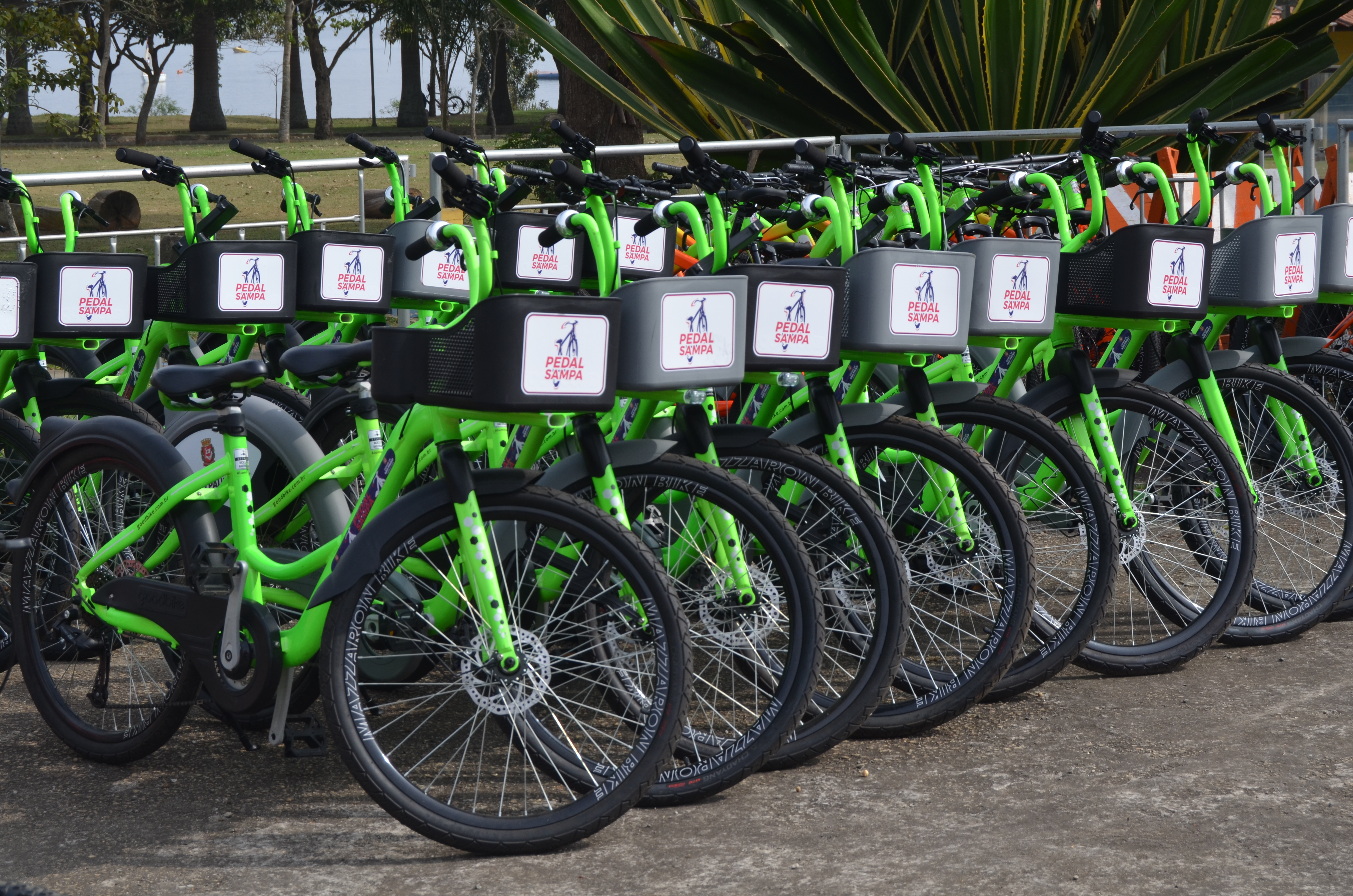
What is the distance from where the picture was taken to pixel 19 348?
4.75m

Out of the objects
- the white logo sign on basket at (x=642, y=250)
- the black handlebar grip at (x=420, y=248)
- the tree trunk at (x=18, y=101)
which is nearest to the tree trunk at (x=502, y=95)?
the tree trunk at (x=18, y=101)

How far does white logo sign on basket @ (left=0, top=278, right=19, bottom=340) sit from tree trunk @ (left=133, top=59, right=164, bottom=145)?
3077 cm

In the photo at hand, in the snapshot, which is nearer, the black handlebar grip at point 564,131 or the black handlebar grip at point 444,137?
the black handlebar grip at point 564,131

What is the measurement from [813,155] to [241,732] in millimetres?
1964

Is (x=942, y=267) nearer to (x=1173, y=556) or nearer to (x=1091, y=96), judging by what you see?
(x=1173, y=556)

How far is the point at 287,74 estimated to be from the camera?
112 ft

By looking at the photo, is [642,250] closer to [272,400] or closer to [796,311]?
[272,400]


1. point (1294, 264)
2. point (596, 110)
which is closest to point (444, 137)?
point (1294, 264)

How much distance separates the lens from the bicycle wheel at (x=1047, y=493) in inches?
161

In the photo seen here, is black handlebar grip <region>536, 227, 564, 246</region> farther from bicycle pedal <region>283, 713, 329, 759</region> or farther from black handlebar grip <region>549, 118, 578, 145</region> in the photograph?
bicycle pedal <region>283, 713, 329, 759</region>

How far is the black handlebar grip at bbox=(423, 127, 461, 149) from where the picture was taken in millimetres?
4742

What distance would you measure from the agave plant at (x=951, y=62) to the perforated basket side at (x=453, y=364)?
20.5 feet

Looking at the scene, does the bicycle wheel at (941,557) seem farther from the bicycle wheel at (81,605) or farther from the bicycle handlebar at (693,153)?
the bicycle wheel at (81,605)

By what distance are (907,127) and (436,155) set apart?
6.16 m
